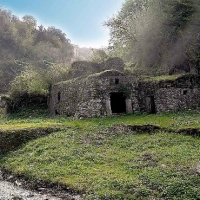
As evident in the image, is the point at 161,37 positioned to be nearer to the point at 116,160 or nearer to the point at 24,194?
the point at 116,160

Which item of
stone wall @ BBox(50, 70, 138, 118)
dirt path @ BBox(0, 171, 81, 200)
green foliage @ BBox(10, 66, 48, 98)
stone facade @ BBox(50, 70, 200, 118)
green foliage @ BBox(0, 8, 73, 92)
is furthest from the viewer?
green foliage @ BBox(0, 8, 73, 92)

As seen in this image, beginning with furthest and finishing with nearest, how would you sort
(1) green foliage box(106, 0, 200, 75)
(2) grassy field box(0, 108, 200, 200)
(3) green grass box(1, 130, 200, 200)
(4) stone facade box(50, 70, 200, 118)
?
(1) green foliage box(106, 0, 200, 75) < (4) stone facade box(50, 70, 200, 118) < (2) grassy field box(0, 108, 200, 200) < (3) green grass box(1, 130, 200, 200)

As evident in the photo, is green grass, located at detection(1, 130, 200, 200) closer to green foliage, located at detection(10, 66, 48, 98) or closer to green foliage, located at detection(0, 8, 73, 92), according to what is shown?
green foliage, located at detection(10, 66, 48, 98)

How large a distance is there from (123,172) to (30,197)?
5.34 metres

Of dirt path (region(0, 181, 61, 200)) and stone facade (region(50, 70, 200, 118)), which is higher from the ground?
stone facade (region(50, 70, 200, 118))

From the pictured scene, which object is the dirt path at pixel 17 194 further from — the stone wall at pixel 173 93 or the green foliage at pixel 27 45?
the green foliage at pixel 27 45

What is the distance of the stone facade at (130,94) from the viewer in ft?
109

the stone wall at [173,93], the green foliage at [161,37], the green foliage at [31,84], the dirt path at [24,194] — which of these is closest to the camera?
the dirt path at [24,194]

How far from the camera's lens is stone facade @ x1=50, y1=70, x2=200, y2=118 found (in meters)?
33.4

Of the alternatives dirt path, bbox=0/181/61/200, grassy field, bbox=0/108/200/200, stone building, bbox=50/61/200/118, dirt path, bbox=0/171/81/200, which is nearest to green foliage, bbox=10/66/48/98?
stone building, bbox=50/61/200/118

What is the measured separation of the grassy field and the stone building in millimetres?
3508

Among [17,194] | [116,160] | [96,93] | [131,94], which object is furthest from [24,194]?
[131,94]

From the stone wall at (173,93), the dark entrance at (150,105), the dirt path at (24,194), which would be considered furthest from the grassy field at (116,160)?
the dark entrance at (150,105)

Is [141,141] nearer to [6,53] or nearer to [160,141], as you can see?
[160,141]
